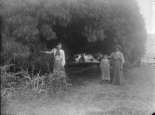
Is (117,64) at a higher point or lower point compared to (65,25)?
lower

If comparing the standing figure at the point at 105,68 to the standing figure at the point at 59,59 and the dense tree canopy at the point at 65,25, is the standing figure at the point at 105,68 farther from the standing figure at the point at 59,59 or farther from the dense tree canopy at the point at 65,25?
the standing figure at the point at 59,59

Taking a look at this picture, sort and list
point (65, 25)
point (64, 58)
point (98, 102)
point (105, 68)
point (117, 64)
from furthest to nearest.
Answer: point (105, 68) → point (117, 64) → point (64, 58) → point (65, 25) → point (98, 102)

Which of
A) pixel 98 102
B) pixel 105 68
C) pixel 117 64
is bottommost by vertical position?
pixel 98 102

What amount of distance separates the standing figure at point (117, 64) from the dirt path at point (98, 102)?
1.16 ft

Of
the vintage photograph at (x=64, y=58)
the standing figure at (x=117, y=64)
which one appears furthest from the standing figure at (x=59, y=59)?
the standing figure at (x=117, y=64)

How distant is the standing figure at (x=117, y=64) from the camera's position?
952cm

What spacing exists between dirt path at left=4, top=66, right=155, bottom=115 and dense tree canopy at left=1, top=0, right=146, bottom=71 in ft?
5.08

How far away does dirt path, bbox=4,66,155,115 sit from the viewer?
6316mm

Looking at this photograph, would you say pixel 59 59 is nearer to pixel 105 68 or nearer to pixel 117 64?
pixel 105 68

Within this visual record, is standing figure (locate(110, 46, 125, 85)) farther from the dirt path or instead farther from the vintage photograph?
the dirt path

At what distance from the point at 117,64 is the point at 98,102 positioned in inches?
109

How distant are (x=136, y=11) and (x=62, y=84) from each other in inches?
190

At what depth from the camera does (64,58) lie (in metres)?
8.84

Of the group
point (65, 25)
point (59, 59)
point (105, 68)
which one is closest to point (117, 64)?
point (105, 68)
